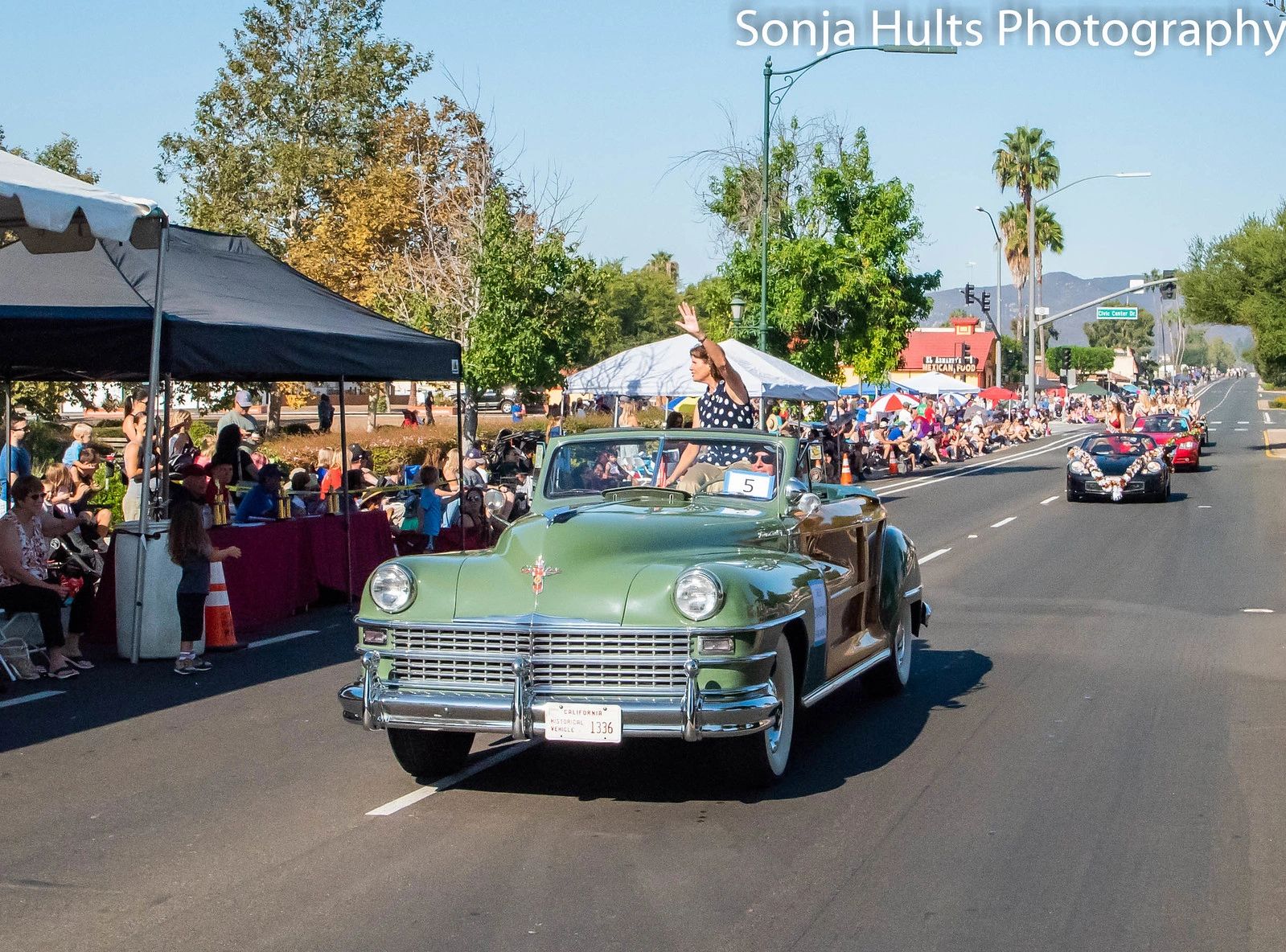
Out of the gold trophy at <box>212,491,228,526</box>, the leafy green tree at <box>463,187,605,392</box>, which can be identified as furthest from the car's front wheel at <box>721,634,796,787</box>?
the leafy green tree at <box>463,187,605,392</box>

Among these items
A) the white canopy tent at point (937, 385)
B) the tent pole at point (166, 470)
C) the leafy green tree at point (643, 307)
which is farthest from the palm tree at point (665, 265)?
the tent pole at point (166, 470)

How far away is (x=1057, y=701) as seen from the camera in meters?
9.43

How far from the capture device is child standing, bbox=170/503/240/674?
10.4 metres

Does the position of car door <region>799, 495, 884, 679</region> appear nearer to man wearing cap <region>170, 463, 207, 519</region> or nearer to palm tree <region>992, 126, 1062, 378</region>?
man wearing cap <region>170, 463, 207, 519</region>

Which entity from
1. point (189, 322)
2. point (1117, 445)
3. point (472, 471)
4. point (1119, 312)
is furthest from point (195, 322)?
point (1119, 312)

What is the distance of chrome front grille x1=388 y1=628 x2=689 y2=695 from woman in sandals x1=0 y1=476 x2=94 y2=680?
4.57 m

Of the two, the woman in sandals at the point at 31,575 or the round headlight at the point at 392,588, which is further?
the woman in sandals at the point at 31,575

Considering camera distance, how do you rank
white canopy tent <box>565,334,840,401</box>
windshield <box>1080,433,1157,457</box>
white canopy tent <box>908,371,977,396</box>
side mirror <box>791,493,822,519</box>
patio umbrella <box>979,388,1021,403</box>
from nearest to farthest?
side mirror <box>791,493,822,519</box> → white canopy tent <box>565,334,840,401</box> → windshield <box>1080,433,1157,457</box> → white canopy tent <box>908,371,977,396</box> → patio umbrella <box>979,388,1021,403</box>

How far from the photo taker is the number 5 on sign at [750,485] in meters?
7.99

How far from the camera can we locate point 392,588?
22.1 feet

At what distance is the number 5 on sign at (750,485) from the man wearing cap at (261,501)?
23.4ft

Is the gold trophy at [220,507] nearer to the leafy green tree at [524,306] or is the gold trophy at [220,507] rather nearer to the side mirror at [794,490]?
the side mirror at [794,490]

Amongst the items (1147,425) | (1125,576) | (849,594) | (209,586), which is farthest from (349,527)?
(1147,425)

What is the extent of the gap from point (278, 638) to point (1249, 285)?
47211 mm
